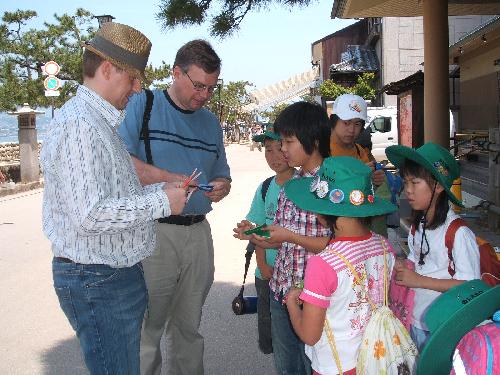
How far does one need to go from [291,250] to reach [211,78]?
109cm

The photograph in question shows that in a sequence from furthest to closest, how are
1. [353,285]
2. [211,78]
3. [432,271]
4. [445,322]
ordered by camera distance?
1. [211,78]
2. [432,271]
3. [353,285]
4. [445,322]

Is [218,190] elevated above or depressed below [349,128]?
below

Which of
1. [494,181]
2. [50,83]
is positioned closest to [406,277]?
[494,181]

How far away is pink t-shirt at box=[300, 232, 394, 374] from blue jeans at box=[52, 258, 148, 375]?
2.37ft

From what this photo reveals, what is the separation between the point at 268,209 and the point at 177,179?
1.85ft

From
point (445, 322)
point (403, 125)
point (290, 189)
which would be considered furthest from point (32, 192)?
point (445, 322)

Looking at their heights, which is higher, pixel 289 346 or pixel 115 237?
pixel 115 237

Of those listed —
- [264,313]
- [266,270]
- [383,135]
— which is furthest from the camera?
[383,135]

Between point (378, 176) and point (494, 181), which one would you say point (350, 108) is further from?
point (494, 181)

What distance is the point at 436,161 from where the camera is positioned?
8.37 feet

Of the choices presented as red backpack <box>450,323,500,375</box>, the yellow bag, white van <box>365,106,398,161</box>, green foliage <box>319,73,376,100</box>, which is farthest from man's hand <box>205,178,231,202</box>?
green foliage <box>319,73,376,100</box>

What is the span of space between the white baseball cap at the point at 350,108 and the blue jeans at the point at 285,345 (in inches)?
67.6

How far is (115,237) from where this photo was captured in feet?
6.98

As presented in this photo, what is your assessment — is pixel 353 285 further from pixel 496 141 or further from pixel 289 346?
pixel 496 141
